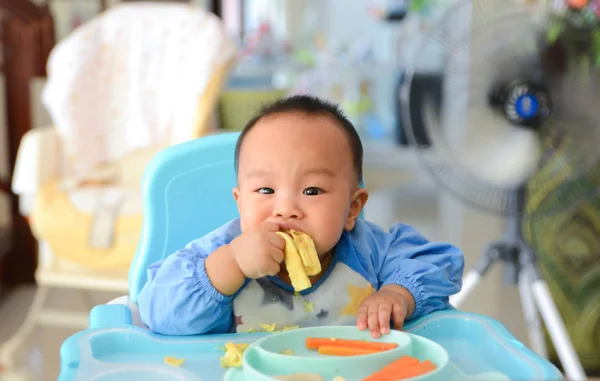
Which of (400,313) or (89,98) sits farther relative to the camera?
(89,98)

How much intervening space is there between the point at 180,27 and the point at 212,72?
0.26 metres

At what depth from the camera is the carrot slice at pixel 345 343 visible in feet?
2.57

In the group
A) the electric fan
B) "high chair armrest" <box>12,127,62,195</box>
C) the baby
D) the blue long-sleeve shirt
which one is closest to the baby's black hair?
the baby

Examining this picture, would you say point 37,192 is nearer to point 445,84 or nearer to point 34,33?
point 34,33

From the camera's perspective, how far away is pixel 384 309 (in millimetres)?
855

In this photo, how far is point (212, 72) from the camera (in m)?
2.61

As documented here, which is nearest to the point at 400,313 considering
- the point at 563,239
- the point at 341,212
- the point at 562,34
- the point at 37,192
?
the point at 341,212

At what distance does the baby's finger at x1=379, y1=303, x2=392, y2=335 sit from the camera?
816 millimetres

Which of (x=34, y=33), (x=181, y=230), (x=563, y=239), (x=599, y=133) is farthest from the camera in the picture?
(x=34, y=33)

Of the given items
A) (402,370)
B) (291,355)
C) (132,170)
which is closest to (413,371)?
(402,370)

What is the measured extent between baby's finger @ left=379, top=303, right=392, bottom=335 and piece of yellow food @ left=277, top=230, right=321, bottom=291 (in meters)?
0.08

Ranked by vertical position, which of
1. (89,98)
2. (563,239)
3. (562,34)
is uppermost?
(562,34)

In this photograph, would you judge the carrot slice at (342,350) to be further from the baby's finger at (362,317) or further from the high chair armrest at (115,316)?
the high chair armrest at (115,316)

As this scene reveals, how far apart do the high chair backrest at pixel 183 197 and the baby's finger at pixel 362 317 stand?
12.6 inches
